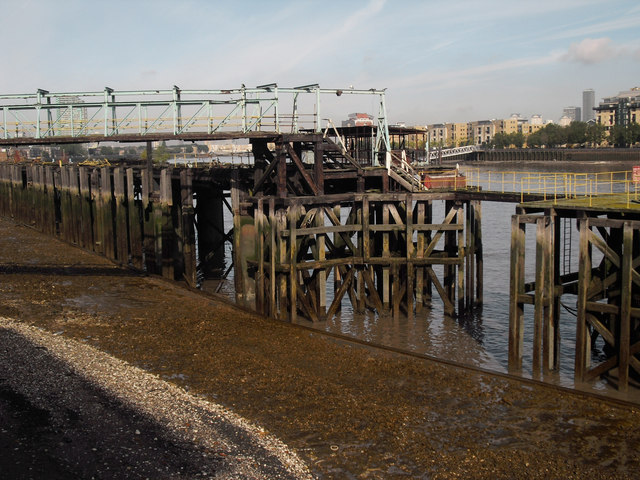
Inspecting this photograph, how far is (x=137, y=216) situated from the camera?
101 feet

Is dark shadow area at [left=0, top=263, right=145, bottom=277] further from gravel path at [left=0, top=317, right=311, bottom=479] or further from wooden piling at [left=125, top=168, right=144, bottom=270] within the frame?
gravel path at [left=0, top=317, right=311, bottom=479]

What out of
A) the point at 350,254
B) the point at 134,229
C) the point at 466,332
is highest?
the point at 134,229

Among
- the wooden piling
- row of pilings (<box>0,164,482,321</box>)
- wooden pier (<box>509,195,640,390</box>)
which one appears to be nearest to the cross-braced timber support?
row of pilings (<box>0,164,482,321</box>)

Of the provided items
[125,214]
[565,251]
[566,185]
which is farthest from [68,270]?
[565,251]

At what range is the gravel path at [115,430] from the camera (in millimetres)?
11211

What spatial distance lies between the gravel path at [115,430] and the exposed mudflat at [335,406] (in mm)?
61

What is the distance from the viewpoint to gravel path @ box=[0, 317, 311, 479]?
11.2 m

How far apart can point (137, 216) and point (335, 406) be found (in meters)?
19.5

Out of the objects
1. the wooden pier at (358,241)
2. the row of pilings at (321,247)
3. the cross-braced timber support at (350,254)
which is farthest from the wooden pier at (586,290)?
the row of pilings at (321,247)

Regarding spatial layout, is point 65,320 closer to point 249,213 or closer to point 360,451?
point 249,213

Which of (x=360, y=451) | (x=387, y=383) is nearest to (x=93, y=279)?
(x=387, y=383)

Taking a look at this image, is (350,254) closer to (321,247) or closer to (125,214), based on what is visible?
(321,247)

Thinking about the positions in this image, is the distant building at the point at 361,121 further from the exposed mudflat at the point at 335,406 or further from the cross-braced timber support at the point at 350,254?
the exposed mudflat at the point at 335,406

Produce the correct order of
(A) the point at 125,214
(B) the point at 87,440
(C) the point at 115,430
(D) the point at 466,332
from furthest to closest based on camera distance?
1. (A) the point at 125,214
2. (D) the point at 466,332
3. (C) the point at 115,430
4. (B) the point at 87,440
